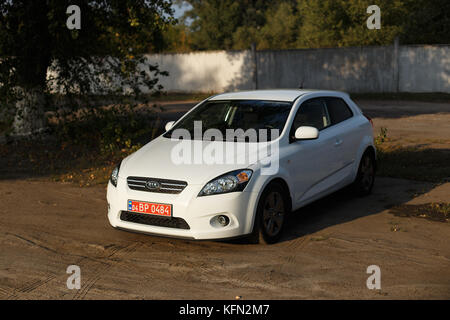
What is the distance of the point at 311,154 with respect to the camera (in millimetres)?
7074

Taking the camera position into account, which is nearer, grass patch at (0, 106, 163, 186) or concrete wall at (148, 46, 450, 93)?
grass patch at (0, 106, 163, 186)

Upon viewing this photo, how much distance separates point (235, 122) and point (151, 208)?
177 centimetres

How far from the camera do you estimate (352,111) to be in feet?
27.9

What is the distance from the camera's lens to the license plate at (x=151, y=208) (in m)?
5.95

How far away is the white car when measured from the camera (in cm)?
594

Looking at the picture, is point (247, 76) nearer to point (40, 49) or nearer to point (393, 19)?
point (393, 19)

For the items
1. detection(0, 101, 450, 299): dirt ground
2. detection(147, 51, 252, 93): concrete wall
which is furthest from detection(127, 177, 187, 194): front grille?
detection(147, 51, 252, 93): concrete wall

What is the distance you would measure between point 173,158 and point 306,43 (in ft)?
99.0

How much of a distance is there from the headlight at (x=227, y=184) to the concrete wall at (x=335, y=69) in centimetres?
2076

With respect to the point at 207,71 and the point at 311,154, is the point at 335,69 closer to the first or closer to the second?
the point at 207,71

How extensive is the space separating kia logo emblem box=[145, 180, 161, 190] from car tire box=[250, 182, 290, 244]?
1.05m

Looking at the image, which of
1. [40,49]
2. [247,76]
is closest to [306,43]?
[247,76]

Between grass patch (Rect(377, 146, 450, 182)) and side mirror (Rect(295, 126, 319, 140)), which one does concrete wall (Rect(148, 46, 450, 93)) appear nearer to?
grass patch (Rect(377, 146, 450, 182))
